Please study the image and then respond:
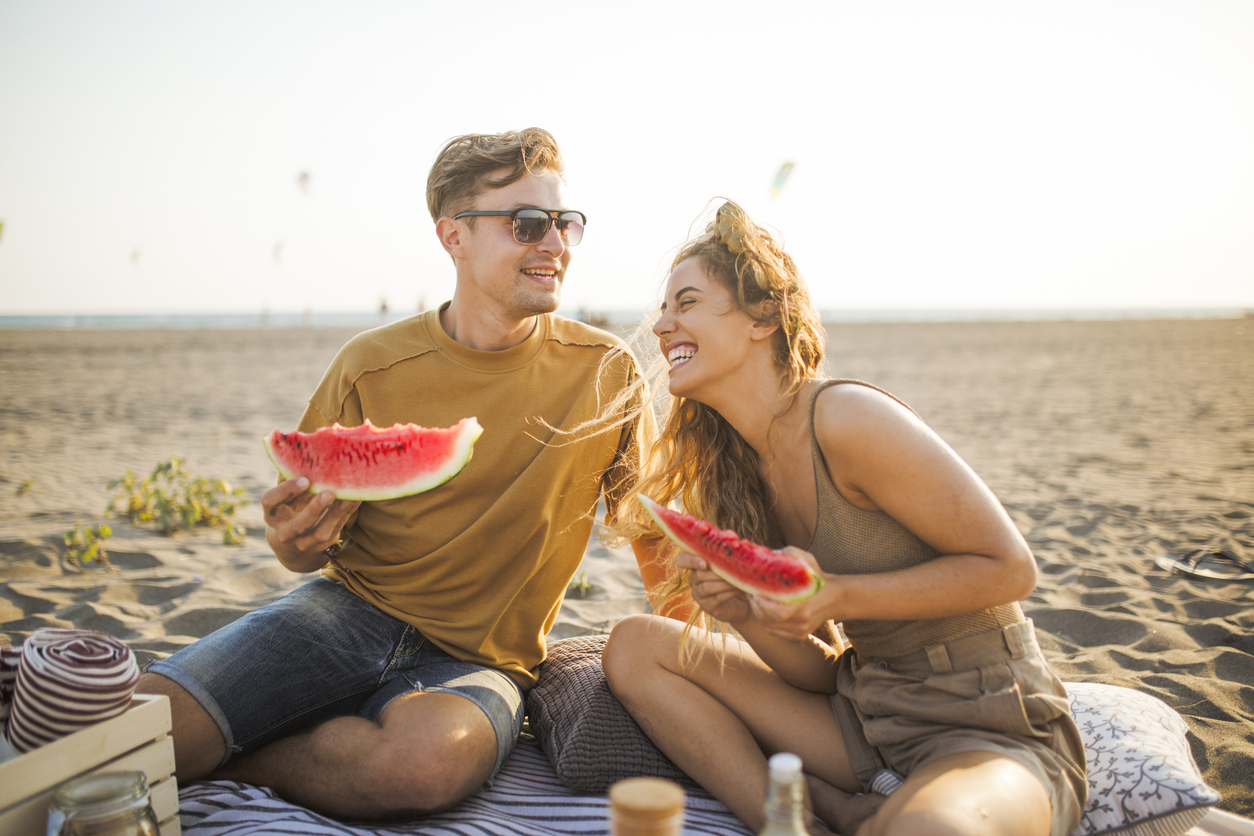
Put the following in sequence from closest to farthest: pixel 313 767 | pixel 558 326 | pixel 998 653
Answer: pixel 998 653
pixel 313 767
pixel 558 326

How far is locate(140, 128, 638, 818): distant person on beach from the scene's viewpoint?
2.59m

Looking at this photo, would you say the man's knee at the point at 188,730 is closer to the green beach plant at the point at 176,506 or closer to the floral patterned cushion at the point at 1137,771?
the floral patterned cushion at the point at 1137,771

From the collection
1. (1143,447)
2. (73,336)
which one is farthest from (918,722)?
(73,336)

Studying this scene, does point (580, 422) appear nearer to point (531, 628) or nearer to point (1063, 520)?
point (531, 628)

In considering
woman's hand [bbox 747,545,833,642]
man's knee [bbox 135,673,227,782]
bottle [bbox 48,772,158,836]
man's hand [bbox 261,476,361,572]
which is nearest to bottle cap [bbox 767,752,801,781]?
woman's hand [bbox 747,545,833,642]

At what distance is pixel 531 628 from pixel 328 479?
107cm

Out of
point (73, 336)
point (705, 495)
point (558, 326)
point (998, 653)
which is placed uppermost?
point (558, 326)

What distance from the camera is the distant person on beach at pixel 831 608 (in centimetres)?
215

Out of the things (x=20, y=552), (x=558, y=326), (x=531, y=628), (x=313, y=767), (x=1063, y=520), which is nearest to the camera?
(x=313, y=767)

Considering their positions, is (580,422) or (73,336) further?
(73,336)

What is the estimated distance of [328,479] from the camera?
267 cm

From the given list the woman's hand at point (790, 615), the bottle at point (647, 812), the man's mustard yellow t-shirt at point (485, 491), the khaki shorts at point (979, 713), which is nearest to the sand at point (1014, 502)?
the khaki shorts at point (979, 713)

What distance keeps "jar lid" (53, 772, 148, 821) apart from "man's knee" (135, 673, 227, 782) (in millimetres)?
836

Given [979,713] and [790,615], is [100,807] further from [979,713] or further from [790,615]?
[979,713]
